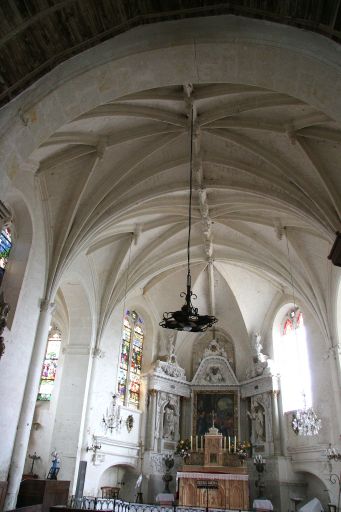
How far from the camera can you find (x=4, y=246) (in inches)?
458

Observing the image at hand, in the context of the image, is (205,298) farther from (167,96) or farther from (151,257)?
(167,96)

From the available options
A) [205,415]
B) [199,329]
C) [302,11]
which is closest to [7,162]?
[302,11]

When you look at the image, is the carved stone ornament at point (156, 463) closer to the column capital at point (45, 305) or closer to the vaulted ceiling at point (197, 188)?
the vaulted ceiling at point (197, 188)

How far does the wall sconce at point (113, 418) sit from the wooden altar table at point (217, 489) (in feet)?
10.1

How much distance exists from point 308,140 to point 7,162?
828 cm

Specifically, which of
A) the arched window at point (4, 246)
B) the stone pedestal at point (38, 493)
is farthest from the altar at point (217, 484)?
the arched window at point (4, 246)

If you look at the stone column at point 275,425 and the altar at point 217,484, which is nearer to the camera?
the altar at point 217,484

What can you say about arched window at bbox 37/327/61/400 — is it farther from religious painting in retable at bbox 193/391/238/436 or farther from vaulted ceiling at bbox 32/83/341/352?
religious painting in retable at bbox 193/391/238/436

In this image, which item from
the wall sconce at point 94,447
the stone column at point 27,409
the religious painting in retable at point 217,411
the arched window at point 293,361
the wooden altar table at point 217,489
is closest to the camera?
the stone column at point 27,409

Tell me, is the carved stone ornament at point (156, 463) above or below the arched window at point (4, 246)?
below

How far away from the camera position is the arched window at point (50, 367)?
18.5 m

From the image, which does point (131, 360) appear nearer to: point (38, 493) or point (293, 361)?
point (293, 361)

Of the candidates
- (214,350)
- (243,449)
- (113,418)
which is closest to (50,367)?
(113,418)

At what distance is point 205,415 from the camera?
20219 millimetres
